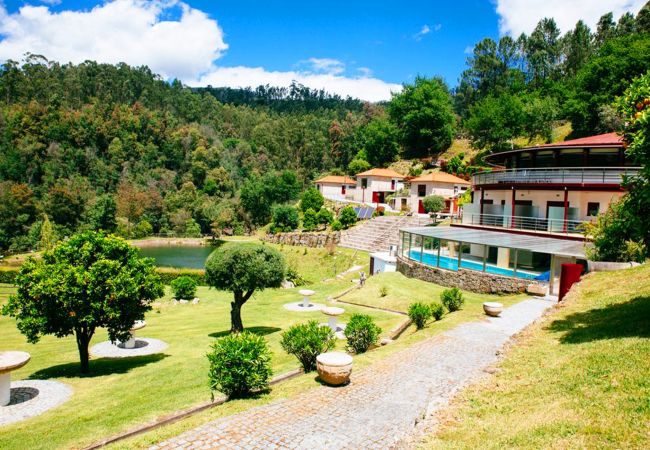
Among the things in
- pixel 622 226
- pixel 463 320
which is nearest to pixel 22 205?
pixel 463 320

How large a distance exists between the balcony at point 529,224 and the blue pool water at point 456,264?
6490 mm

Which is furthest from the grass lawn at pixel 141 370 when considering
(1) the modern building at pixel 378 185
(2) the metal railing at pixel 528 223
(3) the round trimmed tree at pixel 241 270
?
(1) the modern building at pixel 378 185

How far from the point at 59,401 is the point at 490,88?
96.0 m

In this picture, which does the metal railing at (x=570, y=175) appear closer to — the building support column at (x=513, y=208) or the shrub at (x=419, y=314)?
the building support column at (x=513, y=208)

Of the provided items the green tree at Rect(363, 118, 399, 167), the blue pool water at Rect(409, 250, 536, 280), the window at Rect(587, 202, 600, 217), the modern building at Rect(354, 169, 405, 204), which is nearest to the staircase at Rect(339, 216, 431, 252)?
the modern building at Rect(354, 169, 405, 204)

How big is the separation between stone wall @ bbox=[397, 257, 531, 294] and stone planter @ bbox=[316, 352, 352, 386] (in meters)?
13.9

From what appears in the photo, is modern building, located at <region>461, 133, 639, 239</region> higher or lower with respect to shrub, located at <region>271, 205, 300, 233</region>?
higher

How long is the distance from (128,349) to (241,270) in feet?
16.3

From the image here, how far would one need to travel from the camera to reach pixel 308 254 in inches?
1785

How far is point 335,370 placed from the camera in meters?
9.41

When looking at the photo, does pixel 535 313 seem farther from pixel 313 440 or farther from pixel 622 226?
pixel 313 440

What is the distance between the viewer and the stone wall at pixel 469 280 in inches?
813

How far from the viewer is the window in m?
27.1

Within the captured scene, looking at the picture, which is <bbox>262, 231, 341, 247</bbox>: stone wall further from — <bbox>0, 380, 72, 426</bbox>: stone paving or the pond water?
<bbox>0, 380, 72, 426</bbox>: stone paving
